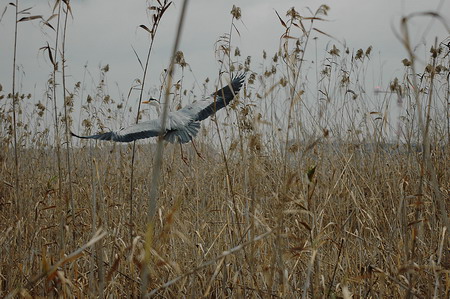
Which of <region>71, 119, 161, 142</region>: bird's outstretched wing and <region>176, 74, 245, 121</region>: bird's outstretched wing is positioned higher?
<region>176, 74, 245, 121</region>: bird's outstretched wing

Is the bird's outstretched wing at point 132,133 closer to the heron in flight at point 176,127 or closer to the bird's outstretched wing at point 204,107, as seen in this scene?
the heron in flight at point 176,127

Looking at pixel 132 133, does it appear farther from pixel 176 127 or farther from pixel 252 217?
pixel 252 217

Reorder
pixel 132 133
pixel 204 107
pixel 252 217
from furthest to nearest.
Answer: pixel 204 107 < pixel 132 133 < pixel 252 217

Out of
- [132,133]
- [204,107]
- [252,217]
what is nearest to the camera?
[252,217]

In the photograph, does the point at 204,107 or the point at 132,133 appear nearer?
the point at 132,133

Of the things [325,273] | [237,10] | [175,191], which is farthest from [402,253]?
[175,191]

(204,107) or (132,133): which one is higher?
(204,107)

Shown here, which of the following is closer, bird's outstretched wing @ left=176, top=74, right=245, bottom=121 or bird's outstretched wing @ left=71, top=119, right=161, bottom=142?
bird's outstretched wing @ left=71, top=119, right=161, bottom=142

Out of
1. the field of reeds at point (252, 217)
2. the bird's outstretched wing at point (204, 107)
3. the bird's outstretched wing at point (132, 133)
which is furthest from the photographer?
the bird's outstretched wing at point (204, 107)

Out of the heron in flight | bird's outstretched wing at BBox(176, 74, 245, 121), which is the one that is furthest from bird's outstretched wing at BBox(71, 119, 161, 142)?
bird's outstretched wing at BBox(176, 74, 245, 121)

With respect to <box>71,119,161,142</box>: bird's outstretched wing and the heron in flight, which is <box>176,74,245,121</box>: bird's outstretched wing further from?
<box>71,119,161,142</box>: bird's outstretched wing

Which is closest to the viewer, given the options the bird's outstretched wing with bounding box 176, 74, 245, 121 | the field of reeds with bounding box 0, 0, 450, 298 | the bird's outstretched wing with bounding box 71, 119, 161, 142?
the field of reeds with bounding box 0, 0, 450, 298

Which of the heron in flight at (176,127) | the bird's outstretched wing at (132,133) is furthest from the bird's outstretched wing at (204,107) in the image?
the bird's outstretched wing at (132,133)

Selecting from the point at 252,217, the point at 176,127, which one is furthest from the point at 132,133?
the point at 252,217
